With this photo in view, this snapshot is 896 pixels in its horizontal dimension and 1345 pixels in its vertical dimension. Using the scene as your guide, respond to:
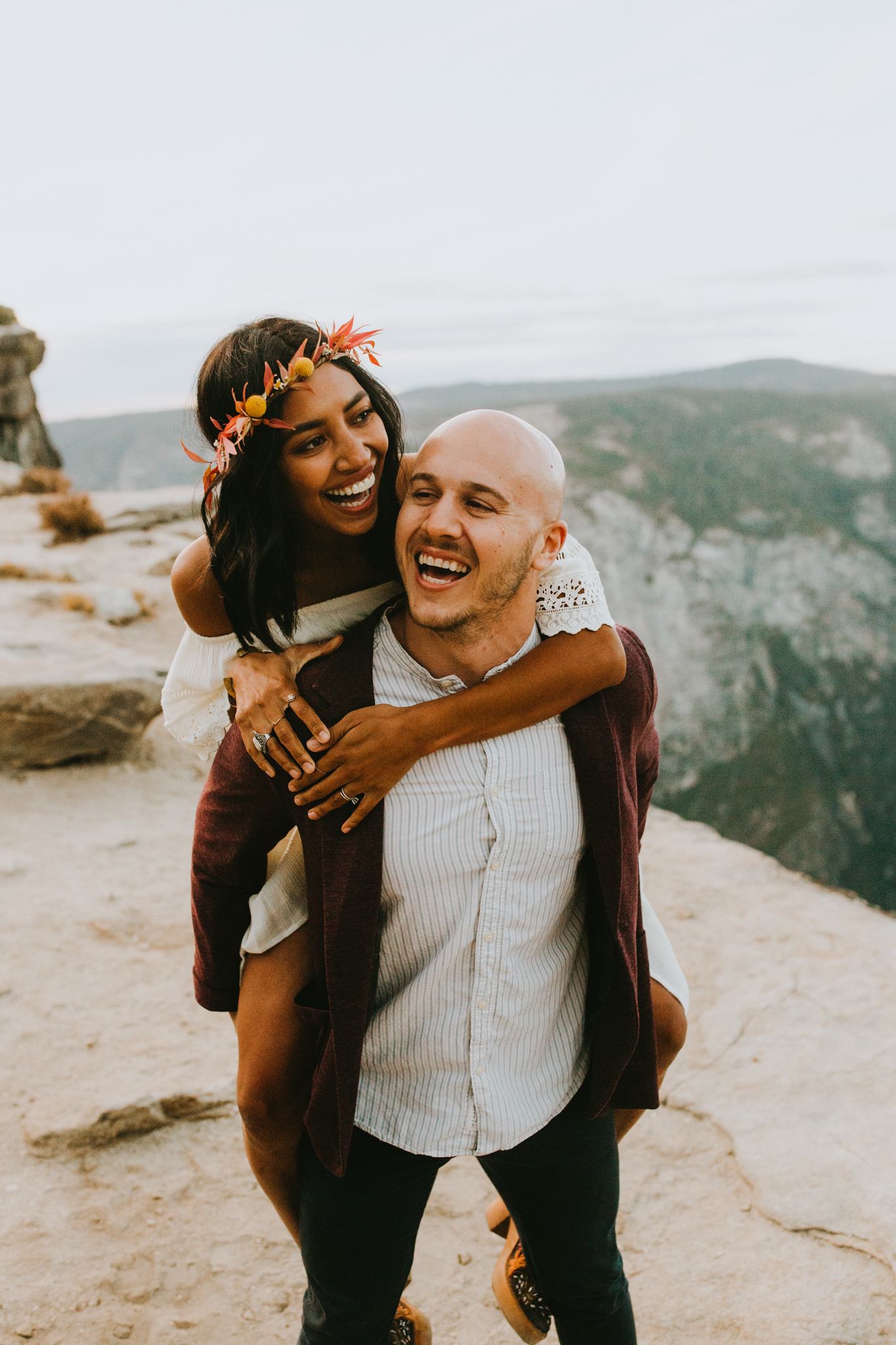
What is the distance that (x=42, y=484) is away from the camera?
1380 centimetres

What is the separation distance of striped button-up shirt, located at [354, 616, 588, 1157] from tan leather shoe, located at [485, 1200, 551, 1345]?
763mm

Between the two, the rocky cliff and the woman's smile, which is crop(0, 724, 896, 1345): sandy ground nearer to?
the woman's smile

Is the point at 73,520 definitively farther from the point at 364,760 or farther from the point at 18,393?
the point at 18,393

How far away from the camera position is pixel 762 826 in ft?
104

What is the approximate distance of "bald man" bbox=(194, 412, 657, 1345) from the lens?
153 centimetres

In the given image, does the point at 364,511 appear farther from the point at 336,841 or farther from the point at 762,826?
the point at 762,826

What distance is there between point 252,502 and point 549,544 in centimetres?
71

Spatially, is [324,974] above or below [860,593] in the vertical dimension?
above

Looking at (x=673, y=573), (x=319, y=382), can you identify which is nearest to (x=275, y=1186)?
(x=319, y=382)

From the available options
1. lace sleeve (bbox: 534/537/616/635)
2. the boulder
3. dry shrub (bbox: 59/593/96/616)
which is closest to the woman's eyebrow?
lace sleeve (bbox: 534/537/616/635)

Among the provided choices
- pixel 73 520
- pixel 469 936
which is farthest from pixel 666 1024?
pixel 73 520

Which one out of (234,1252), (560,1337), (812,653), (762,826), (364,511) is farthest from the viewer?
(812,653)

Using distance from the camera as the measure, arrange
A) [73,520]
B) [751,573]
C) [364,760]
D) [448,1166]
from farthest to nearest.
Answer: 1. [751,573]
2. [73,520]
3. [448,1166]
4. [364,760]

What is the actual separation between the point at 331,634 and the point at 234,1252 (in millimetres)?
1903
